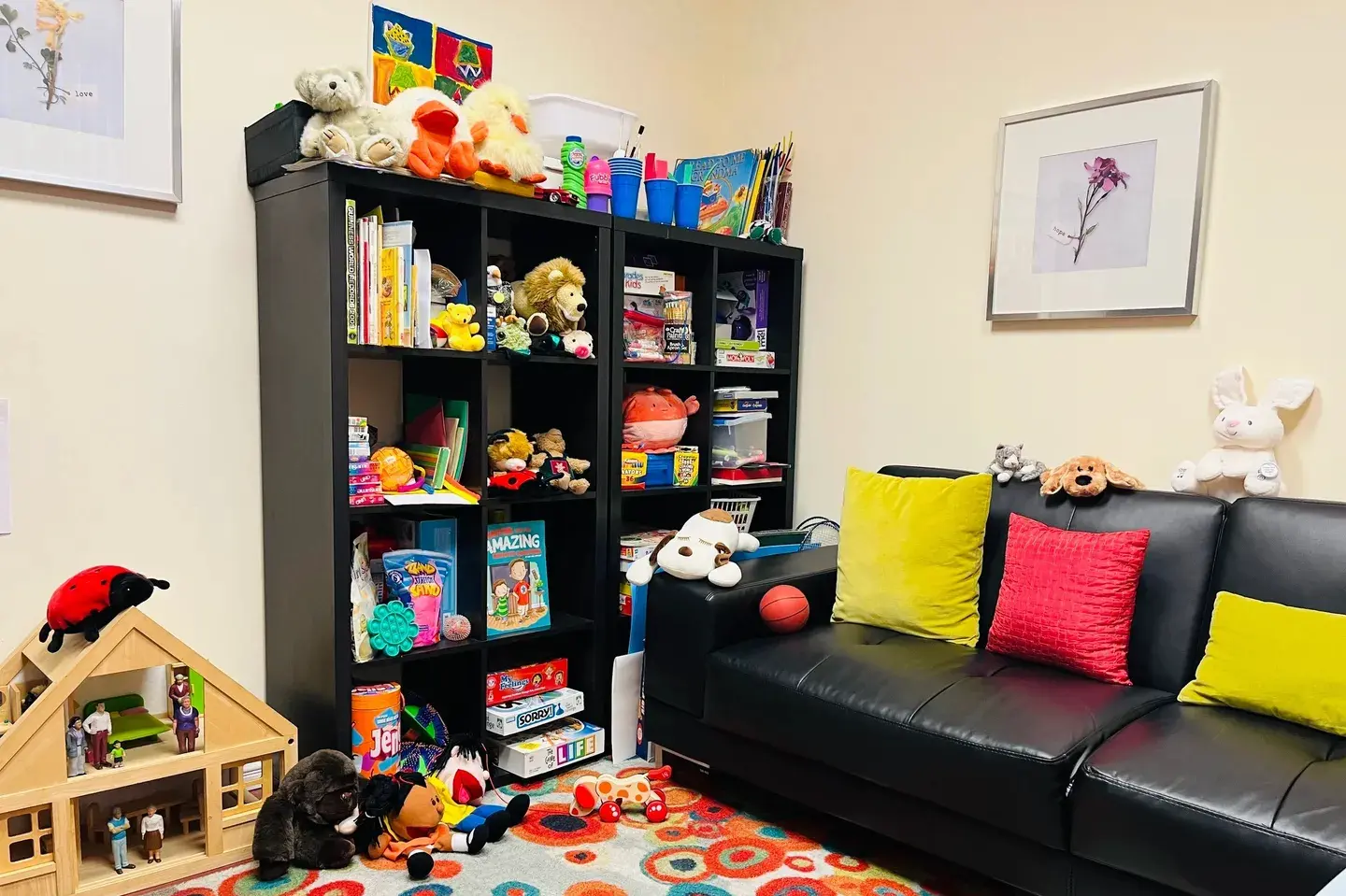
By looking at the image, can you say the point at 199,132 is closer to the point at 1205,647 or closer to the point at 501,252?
the point at 501,252

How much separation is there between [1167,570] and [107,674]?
236 cm

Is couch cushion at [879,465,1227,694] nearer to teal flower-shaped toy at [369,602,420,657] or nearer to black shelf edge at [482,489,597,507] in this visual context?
black shelf edge at [482,489,597,507]

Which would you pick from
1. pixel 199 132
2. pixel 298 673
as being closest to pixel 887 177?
pixel 199 132

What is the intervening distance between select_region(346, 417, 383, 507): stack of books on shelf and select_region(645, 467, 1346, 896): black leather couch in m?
0.76

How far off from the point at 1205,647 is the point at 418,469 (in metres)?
1.89

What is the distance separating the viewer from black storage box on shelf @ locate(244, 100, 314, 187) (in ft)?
6.76

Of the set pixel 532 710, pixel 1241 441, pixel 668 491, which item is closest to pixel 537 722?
pixel 532 710

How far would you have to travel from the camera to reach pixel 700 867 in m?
2.03

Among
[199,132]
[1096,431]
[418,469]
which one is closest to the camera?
[199,132]

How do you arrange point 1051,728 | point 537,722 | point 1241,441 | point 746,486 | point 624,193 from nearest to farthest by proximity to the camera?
point 1051,728
point 1241,441
point 537,722
point 624,193
point 746,486

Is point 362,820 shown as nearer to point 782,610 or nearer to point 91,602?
point 91,602

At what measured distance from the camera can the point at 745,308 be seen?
10.5 ft

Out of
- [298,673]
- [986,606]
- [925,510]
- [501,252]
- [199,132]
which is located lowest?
[298,673]

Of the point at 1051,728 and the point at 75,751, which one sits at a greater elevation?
the point at 1051,728
